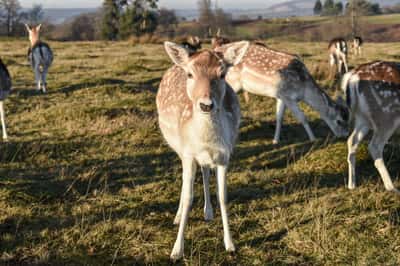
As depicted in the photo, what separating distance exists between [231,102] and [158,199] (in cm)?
172

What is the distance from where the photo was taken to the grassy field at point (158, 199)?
4492 millimetres

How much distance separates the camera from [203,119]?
4.09 m

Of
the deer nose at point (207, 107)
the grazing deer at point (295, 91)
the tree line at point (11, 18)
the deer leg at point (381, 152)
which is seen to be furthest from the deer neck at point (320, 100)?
the tree line at point (11, 18)

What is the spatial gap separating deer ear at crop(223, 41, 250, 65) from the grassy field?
1936 millimetres

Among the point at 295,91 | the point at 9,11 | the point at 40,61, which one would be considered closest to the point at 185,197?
the point at 295,91

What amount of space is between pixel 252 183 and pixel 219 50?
8.18ft

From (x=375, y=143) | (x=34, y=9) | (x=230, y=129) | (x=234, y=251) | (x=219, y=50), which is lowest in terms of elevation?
(x=234, y=251)

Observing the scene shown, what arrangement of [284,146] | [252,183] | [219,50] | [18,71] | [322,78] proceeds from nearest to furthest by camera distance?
[219,50] → [252,183] → [284,146] → [322,78] → [18,71]

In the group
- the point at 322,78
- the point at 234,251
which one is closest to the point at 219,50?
the point at 234,251

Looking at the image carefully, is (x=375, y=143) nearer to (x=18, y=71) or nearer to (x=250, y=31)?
(x=18, y=71)

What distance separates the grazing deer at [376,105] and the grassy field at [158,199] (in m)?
0.35

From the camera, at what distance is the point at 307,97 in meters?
8.42

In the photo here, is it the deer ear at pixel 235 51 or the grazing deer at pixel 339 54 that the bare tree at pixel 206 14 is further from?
the deer ear at pixel 235 51

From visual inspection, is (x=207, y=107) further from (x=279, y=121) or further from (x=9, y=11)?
(x=9, y=11)
